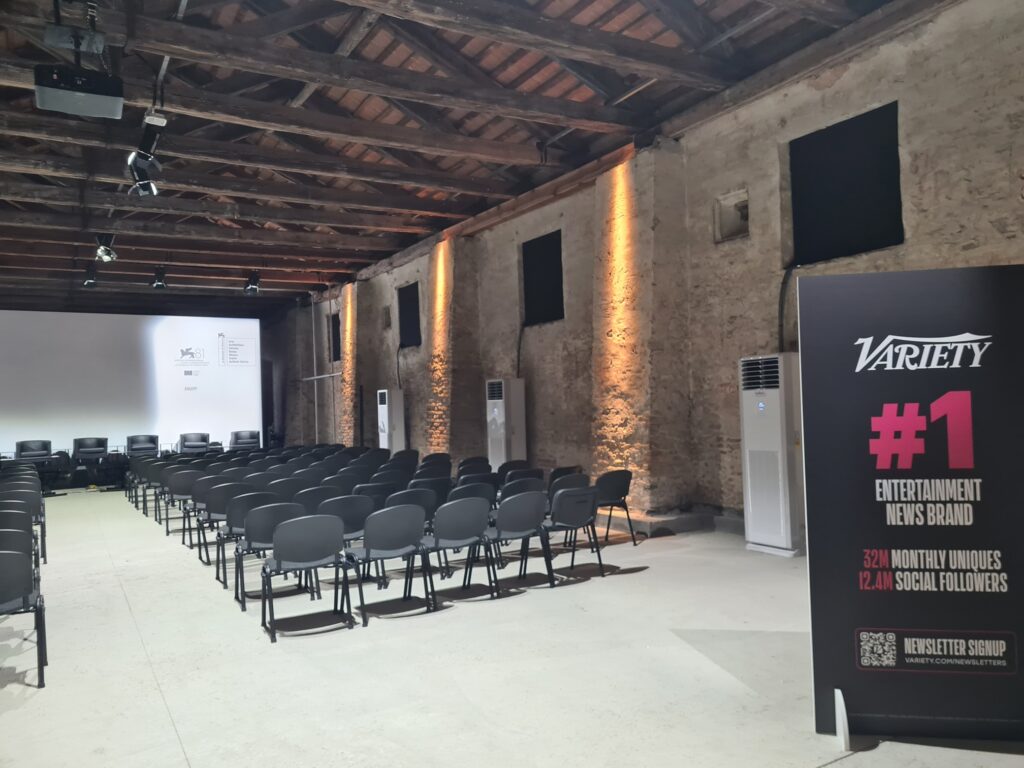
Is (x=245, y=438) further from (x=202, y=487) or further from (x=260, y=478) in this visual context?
(x=202, y=487)

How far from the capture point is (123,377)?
647 inches

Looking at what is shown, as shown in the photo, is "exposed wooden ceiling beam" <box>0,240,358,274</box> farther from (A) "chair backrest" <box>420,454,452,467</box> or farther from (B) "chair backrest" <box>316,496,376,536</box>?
(B) "chair backrest" <box>316,496,376,536</box>

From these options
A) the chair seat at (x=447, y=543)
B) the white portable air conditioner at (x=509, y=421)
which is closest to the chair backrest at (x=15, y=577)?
the chair seat at (x=447, y=543)

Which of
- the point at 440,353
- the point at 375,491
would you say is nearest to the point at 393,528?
the point at 375,491

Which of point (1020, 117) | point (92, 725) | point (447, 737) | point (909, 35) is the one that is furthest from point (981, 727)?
point (909, 35)

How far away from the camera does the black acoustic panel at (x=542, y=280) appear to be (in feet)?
35.6

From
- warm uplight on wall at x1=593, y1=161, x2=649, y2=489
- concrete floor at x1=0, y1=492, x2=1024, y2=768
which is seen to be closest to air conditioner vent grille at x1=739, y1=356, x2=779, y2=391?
warm uplight on wall at x1=593, y1=161, x2=649, y2=489

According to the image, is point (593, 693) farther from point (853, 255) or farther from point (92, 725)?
point (853, 255)

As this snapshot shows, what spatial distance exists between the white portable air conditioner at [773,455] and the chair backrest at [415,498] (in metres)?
3.17

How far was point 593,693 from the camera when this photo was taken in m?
3.58

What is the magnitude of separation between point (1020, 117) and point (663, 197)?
3.60 metres

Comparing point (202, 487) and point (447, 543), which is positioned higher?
point (202, 487)

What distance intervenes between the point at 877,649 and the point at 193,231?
12.6 meters

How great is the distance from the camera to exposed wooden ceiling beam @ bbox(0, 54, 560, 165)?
7066 millimetres
